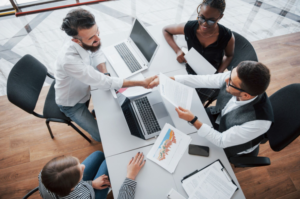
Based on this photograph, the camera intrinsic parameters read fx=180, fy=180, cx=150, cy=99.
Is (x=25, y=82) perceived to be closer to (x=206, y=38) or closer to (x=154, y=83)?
(x=154, y=83)

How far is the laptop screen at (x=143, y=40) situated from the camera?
61.8 inches

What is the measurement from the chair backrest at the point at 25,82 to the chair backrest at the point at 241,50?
1.83 meters

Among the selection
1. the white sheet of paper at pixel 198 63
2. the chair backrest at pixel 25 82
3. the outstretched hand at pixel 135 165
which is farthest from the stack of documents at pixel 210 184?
the chair backrest at pixel 25 82

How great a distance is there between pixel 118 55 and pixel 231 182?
1.41 meters

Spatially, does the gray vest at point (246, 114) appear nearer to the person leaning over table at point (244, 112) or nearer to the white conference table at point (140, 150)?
the person leaning over table at point (244, 112)

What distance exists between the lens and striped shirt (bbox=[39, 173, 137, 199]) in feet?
3.66

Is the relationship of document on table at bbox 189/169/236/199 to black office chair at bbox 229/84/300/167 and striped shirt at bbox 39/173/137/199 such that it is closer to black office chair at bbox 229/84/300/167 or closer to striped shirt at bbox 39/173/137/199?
→ black office chair at bbox 229/84/300/167

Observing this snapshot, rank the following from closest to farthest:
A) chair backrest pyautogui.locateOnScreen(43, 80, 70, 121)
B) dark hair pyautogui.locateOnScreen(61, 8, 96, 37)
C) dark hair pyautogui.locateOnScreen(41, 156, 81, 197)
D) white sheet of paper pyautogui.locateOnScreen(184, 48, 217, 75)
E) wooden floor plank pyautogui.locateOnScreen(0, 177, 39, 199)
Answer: dark hair pyautogui.locateOnScreen(41, 156, 81, 197), dark hair pyautogui.locateOnScreen(61, 8, 96, 37), white sheet of paper pyautogui.locateOnScreen(184, 48, 217, 75), chair backrest pyautogui.locateOnScreen(43, 80, 70, 121), wooden floor plank pyautogui.locateOnScreen(0, 177, 39, 199)

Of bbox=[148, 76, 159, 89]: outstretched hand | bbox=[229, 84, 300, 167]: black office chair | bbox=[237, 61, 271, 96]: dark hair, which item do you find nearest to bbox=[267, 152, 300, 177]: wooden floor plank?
bbox=[229, 84, 300, 167]: black office chair

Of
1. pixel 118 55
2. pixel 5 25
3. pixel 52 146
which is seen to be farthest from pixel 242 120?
pixel 5 25

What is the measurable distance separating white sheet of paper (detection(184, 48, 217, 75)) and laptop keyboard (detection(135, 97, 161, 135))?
0.56 m

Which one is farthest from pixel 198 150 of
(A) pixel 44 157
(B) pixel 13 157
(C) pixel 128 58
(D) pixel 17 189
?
(B) pixel 13 157

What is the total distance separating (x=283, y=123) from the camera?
131cm

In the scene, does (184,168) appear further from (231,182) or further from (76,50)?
(76,50)
